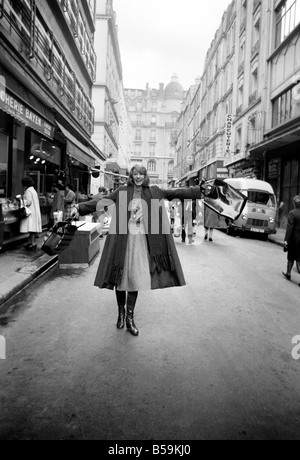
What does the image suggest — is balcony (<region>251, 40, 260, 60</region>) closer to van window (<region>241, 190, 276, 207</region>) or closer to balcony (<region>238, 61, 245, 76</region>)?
balcony (<region>238, 61, 245, 76</region>)

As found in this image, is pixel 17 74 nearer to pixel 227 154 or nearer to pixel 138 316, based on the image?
pixel 138 316

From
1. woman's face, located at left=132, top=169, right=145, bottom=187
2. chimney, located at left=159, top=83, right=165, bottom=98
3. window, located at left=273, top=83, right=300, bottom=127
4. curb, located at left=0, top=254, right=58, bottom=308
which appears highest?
chimney, located at left=159, top=83, right=165, bottom=98

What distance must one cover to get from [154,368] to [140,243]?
134 centimetres

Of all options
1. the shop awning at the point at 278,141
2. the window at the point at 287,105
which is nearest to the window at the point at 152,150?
the window at the point at 287,105

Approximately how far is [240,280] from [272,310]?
5.81 feet

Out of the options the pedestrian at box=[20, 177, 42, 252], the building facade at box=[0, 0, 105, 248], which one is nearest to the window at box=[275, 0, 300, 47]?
the building facade at box=[0, 0, 105, 248]

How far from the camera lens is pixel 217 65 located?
36.1 meters

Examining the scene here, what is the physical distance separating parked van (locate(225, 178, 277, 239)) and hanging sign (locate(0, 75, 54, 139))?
7665 millimetres

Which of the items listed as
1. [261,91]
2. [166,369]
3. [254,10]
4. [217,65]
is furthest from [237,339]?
[217,65]

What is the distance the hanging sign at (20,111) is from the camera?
6867mm

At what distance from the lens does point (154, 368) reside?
3.14 m

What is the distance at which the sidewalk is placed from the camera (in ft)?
17.9

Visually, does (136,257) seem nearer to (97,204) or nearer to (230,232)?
(97,204)

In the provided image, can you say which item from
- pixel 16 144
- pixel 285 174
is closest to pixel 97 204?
pixel 16 144
